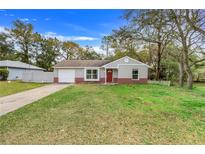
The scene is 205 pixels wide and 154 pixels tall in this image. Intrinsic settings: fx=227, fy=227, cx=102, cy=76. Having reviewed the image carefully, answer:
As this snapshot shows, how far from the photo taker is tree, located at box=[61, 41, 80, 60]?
7004 millimetres

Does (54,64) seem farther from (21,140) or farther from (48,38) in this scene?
(21,140)

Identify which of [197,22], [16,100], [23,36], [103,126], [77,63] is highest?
[197,22]

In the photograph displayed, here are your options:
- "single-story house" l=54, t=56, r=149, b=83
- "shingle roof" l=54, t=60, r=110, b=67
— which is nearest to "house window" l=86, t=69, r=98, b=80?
"single-story house" l=54, t=56, r=149, b=83

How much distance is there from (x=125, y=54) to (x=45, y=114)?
1211 centimetres

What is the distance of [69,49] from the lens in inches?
297

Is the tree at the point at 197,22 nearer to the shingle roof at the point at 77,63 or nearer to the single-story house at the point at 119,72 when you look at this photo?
the shingle roof at the point at 77,63

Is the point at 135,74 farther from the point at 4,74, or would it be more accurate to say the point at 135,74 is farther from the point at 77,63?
the point at 4,74

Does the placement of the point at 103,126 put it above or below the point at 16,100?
below

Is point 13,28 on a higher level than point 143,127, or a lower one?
higher

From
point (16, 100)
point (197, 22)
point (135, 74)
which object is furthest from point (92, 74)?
point (16, 100)

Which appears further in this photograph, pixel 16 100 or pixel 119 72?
pixel 119 72

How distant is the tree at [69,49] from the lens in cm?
700
